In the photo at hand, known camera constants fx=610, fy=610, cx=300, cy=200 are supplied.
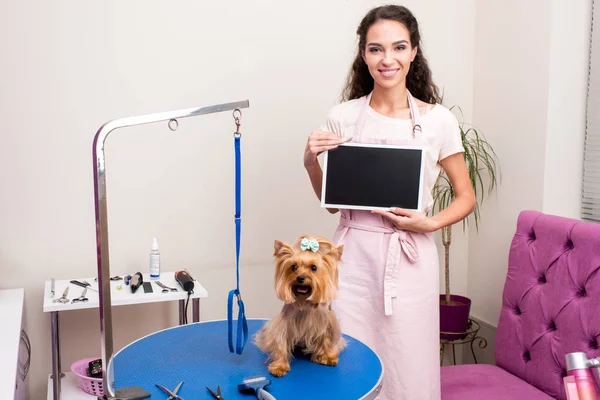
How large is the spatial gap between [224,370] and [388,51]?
3.57 ft

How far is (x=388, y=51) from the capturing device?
6.32ft

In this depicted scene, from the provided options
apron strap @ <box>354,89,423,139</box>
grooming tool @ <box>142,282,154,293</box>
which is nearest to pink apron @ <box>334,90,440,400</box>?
apron strap @ <box>354,89,423,139</box>

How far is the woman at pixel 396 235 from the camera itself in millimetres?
1938

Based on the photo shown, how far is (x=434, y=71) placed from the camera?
306 cm

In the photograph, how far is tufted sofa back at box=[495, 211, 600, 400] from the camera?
203 cm

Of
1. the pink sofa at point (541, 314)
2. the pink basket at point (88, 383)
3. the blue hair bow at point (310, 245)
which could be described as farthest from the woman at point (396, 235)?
the pink basket at point (88, 383)

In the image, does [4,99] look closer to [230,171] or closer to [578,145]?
[230,171]

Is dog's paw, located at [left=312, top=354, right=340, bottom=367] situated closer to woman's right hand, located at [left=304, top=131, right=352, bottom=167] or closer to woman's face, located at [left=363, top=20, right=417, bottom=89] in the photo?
woman's right hand, located at [left=304, top=131, right=352, bottom=167]

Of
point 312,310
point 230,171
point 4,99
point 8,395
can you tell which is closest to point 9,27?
point 4,99

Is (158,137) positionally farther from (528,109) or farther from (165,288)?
(528,109)

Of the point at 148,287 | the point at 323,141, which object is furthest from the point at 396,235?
the point at 148,287

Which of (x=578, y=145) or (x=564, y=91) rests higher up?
(x=564, y=91)

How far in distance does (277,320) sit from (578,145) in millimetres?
A: 1713

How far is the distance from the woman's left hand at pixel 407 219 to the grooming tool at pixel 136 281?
0.98 m
